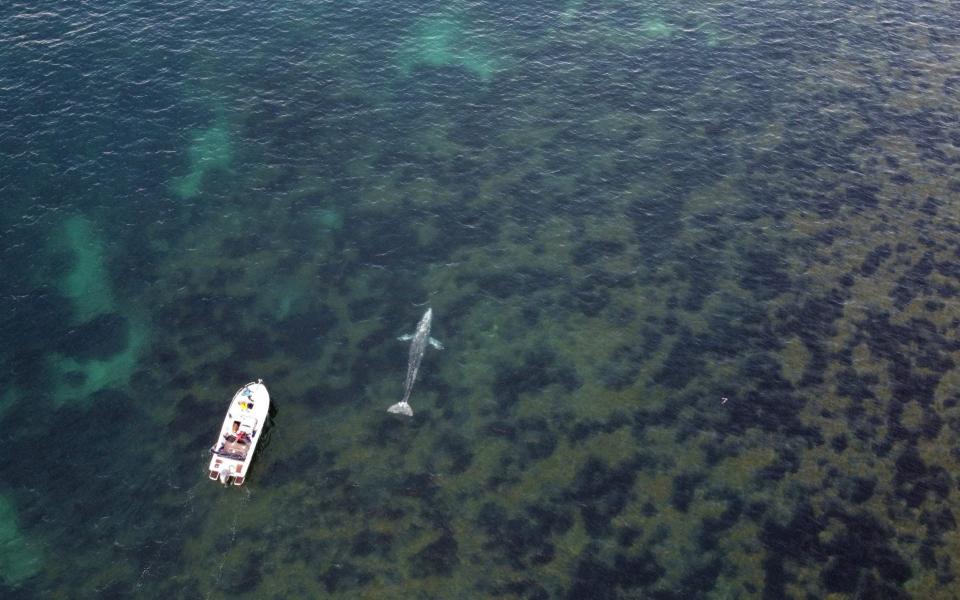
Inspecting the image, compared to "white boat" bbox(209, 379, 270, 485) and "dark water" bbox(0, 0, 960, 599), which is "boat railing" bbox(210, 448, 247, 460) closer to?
"white boat" bbox(209, 379, 270, 485)

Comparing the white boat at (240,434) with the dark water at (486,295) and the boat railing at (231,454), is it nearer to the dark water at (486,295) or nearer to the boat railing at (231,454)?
the boat railing at (231,454)

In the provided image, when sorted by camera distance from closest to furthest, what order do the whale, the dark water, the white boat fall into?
the dark water < the white boat < the whale

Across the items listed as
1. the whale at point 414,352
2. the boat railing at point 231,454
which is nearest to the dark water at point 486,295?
the whale at point 414,352

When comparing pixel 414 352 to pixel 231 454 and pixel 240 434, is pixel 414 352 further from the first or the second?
pixel 231 454

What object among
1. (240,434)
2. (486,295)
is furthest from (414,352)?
(240,434)

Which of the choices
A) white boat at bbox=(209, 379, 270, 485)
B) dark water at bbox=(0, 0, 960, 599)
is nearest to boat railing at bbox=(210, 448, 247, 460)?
white boat at bbox=(209, 379, 270, 485)

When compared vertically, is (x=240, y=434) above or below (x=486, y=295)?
below

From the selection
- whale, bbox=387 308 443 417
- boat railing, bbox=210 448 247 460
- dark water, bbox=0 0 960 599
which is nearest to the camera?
dark water, bbox=0 0 960 599
